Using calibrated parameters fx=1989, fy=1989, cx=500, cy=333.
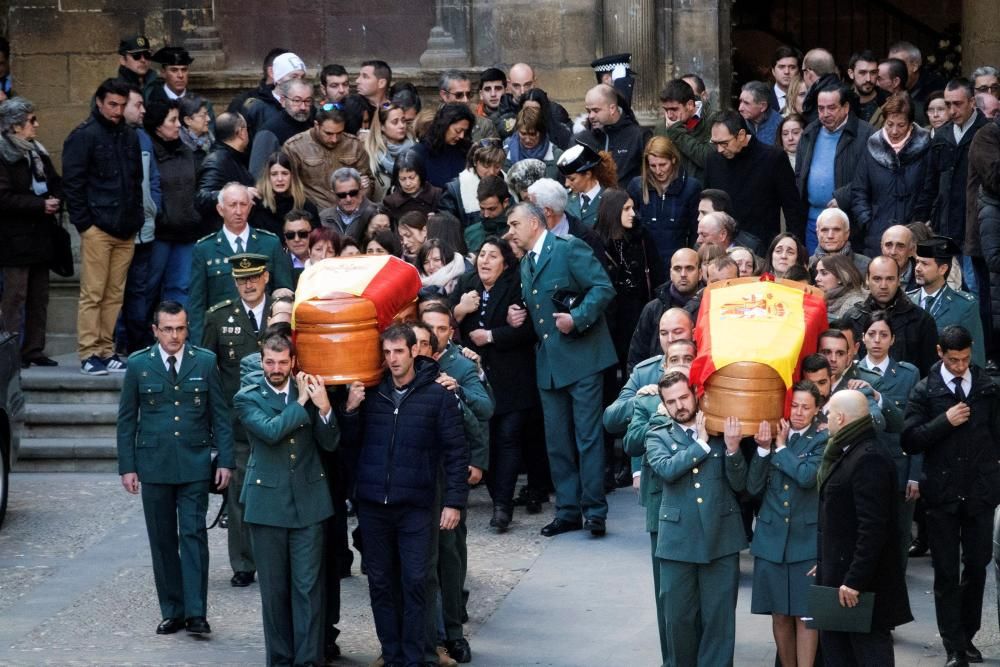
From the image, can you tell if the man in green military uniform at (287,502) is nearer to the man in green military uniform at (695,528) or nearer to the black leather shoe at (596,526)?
the man in green military uniform at (695,528)

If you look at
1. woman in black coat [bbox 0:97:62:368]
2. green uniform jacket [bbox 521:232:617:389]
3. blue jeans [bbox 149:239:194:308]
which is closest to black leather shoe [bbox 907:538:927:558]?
green uniform jacket [bbox 521:232:617:389]

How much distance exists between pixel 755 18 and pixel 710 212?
10633mm

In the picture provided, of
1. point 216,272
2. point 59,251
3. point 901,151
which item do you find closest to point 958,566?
point 901,151

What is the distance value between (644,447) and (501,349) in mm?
3120

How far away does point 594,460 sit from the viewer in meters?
12.4

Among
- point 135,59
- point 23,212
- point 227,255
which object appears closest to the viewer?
point 227,255

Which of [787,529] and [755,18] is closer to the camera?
[787,529]

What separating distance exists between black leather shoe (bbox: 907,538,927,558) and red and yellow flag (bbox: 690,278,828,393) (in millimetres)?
2816

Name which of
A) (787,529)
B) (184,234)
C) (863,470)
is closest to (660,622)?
(787,529)

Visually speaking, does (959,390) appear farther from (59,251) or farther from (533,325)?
(59,251)

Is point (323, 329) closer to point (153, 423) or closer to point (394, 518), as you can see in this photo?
point (394, 518)

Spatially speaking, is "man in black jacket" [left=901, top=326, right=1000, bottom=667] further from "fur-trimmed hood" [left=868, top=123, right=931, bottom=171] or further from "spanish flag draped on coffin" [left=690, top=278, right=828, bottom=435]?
"fur-trimmed hood" [left=868, top=123, right=931, bottom=171]

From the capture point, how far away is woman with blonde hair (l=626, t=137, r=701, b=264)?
13.6 metres

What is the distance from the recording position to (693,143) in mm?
14703
